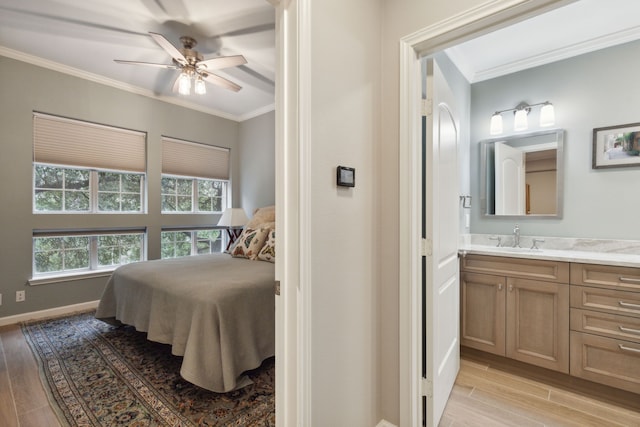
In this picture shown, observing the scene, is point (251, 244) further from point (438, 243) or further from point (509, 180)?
point (509, 180)

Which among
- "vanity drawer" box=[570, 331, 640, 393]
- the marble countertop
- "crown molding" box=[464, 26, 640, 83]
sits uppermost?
"crown molding" box=[464, 26, 640, 83]

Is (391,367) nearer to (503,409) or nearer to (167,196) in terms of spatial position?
(503,409)

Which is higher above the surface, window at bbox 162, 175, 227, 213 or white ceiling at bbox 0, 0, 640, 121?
white ceiling at bbox 0, 0, 640, 121

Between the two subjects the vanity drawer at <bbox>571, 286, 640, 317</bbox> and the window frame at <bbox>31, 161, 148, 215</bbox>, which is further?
the window frame at <bbox>31, 161, 148, 215</bbox>

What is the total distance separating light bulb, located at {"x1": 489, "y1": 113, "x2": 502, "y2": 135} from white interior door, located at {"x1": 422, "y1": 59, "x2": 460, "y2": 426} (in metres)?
1.11

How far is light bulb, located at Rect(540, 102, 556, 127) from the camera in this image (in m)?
2.49

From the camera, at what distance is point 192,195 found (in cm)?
468

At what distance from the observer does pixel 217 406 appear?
180 centimetres

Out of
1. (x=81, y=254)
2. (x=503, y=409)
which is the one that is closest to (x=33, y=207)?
(x=81, y=254)

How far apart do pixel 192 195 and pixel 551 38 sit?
4.67 metres

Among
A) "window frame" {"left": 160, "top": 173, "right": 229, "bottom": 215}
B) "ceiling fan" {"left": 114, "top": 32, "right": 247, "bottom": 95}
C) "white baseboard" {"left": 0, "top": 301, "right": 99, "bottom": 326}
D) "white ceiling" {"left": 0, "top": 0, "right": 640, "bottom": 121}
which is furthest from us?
"window frame" {"left": 160, "top": 173, "right": 229, "bottom": 215}

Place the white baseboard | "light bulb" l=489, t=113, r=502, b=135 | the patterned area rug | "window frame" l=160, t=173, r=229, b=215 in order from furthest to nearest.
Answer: "window frame" l=160, t=173, r=229, b=215 < the white baseboard < "light bulb" l=489, t=113, r=502, b=135 < the patterned area rug

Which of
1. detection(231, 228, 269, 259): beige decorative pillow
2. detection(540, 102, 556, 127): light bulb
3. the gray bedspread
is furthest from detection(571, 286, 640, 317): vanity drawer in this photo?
detection(231, 228, 269, 259): beige decorative pillow

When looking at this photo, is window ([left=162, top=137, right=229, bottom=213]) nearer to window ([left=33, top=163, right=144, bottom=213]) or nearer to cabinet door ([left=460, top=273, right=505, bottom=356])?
window ([left=33, top=163, right=144, bottom=213])
